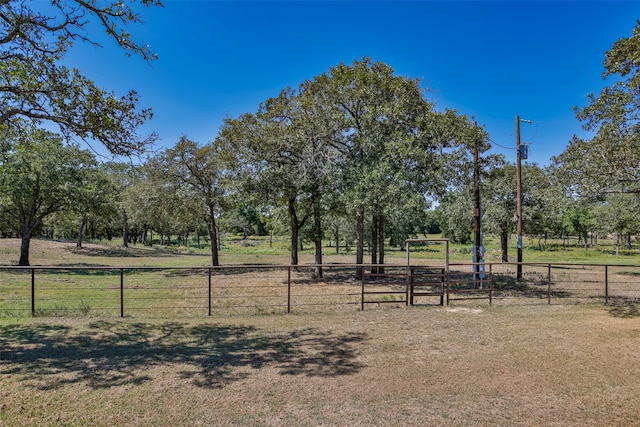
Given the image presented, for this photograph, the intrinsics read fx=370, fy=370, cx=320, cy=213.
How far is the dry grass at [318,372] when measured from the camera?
385 centimetres

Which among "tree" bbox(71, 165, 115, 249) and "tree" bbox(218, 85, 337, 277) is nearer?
"tree" bbox(218, 85, 337, 277)

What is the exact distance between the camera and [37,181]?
1936 centimetres

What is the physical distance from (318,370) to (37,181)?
68.4ft

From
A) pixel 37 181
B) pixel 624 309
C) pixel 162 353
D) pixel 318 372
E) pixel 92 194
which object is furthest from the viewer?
pixel 92 194

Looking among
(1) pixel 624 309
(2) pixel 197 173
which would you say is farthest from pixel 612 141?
(2) pixel 197 173

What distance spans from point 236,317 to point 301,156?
7.50 meters

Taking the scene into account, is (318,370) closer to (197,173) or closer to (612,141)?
(612,141)

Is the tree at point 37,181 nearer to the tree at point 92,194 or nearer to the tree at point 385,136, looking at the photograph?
the tree at point 92,194

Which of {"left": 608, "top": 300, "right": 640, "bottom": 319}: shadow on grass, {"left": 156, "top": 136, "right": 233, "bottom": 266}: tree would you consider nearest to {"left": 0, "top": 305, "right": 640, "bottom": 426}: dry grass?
{"left": 608, "top": 300, "right": 640, "bottom": 319}: shadow on grass

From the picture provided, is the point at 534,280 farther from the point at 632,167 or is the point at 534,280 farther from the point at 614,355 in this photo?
the point at 614,355

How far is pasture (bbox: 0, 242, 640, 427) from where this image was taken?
3.86 metres

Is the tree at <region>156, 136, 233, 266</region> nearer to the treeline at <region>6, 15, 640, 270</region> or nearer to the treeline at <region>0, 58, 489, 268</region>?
the treeline at <region>6, 15, 640, 270</region>

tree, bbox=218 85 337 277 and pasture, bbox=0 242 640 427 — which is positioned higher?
tree, bbox=218 85 337 277

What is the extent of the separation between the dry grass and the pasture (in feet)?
0.08
